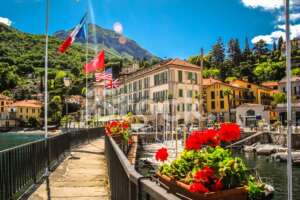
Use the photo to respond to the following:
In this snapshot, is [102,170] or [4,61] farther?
[4,61]

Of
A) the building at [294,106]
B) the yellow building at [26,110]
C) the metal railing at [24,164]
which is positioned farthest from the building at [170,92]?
the yellow building at [26,110]

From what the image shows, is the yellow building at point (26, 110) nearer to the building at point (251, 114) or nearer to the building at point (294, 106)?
the building at point (251, 114)

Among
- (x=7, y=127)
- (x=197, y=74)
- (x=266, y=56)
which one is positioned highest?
(x=266, y=56)

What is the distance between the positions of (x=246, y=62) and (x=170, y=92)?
262ft

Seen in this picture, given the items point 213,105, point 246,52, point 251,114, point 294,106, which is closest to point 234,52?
point 246,52

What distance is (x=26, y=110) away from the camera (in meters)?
140

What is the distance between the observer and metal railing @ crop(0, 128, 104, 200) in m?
6.97

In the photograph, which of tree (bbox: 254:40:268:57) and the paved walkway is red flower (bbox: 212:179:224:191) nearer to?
the paved walkway

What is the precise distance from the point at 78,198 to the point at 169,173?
10.5 feet

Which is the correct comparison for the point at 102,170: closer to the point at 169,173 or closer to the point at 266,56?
the point at 169,173

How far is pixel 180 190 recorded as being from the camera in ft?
16.4

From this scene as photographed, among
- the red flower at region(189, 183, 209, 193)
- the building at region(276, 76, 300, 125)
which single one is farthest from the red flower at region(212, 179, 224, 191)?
the building at region(276, 76, 300, 125)

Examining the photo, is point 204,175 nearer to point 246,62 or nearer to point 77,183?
point 77,183

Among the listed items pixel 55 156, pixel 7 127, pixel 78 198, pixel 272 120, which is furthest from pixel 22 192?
pixel 7 127
